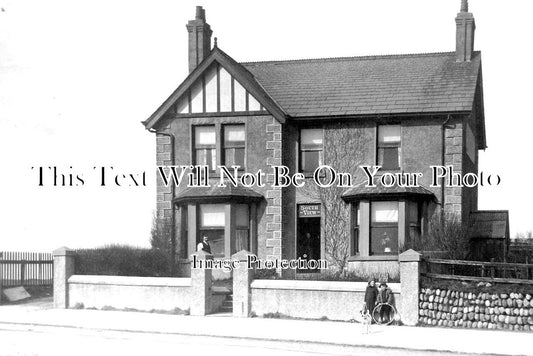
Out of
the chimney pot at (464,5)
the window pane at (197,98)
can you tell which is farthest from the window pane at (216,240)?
the chimney pot at (464,5)

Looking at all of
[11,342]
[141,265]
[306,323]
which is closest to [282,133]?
[141,265]

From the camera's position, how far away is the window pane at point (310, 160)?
29703 millimetres

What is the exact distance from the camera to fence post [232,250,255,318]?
2234 centimetres

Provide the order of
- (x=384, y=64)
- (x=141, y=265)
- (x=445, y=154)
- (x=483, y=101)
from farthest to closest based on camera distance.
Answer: (x=483, y=101) < (x=384, y=64) < (x=445, y=154) < (x=141, y=265)

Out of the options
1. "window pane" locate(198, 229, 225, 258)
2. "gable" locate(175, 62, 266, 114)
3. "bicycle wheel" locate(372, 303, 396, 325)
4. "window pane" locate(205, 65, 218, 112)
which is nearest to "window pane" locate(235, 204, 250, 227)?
"window pane" locate(198, 229, 225, 258)

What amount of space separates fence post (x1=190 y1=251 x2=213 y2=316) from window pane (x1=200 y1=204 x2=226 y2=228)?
5.96 m

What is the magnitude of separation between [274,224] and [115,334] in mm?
11157

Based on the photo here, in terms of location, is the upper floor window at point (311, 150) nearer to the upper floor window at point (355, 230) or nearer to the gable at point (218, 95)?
the gable at point (218, 95)

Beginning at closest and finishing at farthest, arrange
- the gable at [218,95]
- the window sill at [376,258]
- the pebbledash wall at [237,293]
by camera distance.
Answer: the pebbledash wall at [237,293] < the window sill at [376,258] < the gable at [218,95]

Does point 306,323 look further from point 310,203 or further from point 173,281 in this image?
point 310,203

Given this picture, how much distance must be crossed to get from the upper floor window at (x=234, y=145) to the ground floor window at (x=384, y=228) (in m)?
5.45

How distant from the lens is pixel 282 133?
1152 inches

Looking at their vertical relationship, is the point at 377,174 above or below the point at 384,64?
below

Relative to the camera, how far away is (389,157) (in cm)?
2903
